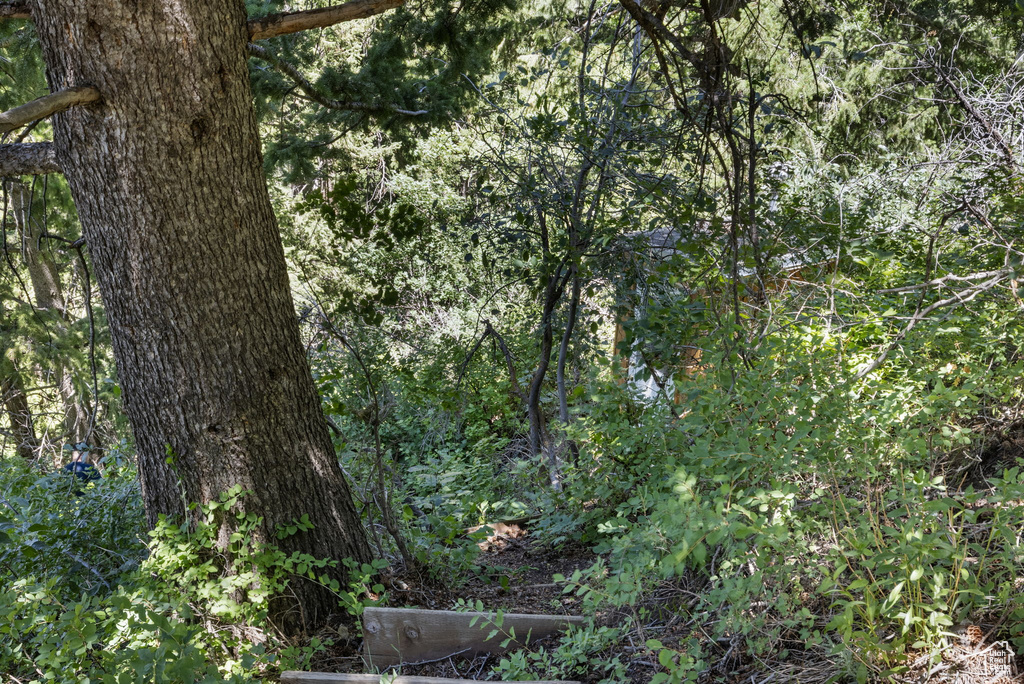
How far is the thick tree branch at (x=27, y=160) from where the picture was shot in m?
3.19

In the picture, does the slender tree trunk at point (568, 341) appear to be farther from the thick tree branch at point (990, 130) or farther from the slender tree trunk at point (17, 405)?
the slender tree trunk at point (17, 405)

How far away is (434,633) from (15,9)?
130 inches

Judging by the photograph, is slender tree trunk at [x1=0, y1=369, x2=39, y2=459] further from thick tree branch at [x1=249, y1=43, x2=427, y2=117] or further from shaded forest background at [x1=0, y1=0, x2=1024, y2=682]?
thick tree branch at [x1=249, y1=43, x2=427, y2=117]

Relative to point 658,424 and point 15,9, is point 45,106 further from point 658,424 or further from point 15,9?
point 658,424

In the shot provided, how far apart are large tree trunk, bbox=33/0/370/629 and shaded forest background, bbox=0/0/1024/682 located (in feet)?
0.76

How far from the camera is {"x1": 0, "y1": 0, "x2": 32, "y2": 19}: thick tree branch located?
3094 millimetres

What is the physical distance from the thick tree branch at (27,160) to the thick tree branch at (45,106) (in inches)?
16.1

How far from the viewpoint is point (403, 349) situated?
424 inches

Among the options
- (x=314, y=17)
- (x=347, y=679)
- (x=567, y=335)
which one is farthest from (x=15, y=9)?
(x=567, y=335)

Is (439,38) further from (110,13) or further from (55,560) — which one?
(55,560)

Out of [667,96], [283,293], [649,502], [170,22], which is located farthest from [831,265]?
[170,22]

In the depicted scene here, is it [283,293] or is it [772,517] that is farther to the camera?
[283,293]

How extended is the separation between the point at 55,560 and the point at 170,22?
264 cm

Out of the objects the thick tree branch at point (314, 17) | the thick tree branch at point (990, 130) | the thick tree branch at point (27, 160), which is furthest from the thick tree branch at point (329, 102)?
the thick tree branch at point (990, 130)
